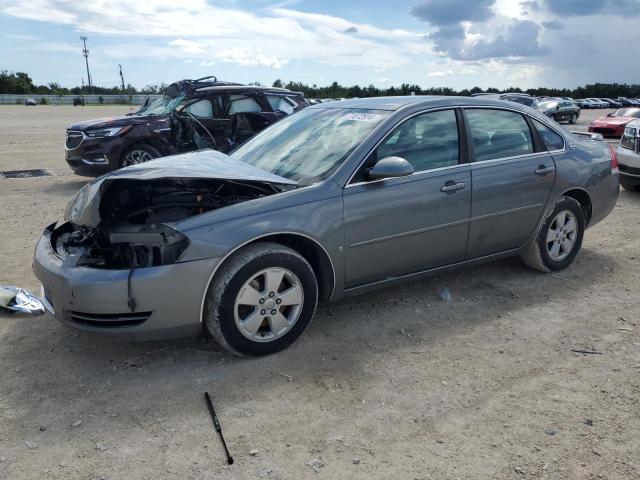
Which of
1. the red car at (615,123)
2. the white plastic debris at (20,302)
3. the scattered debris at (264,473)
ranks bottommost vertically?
the scattered debris at (264,473)

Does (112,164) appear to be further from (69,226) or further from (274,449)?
(274,449)

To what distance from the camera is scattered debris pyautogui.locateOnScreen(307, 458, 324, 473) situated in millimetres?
2598

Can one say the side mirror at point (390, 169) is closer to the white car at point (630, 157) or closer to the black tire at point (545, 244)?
the black tire at point (545, 244)

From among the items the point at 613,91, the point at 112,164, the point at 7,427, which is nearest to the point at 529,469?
the point at 7,427

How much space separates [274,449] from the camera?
2.74 metres

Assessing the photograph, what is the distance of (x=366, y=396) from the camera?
3188mm

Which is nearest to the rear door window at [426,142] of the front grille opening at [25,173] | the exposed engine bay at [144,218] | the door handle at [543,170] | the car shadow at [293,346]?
the door handle at [543,170]

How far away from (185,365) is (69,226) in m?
1.59

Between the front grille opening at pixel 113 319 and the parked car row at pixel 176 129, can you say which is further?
the parked car row at pixel 176 129

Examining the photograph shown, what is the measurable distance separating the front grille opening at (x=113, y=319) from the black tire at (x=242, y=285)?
386 millimetres

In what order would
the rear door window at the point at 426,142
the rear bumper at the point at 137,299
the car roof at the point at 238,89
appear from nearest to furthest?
1. the rear bumper at the point at 137,299
2. the rear door window at the point at 426,142
3. the car roof at the point at 238,89

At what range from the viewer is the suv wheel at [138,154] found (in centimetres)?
952

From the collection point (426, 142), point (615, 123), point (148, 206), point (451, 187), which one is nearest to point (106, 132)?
point (148, 206)

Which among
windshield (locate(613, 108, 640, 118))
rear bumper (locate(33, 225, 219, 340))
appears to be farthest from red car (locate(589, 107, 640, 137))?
rear bumper (locate(33, 225, 219, 340))
